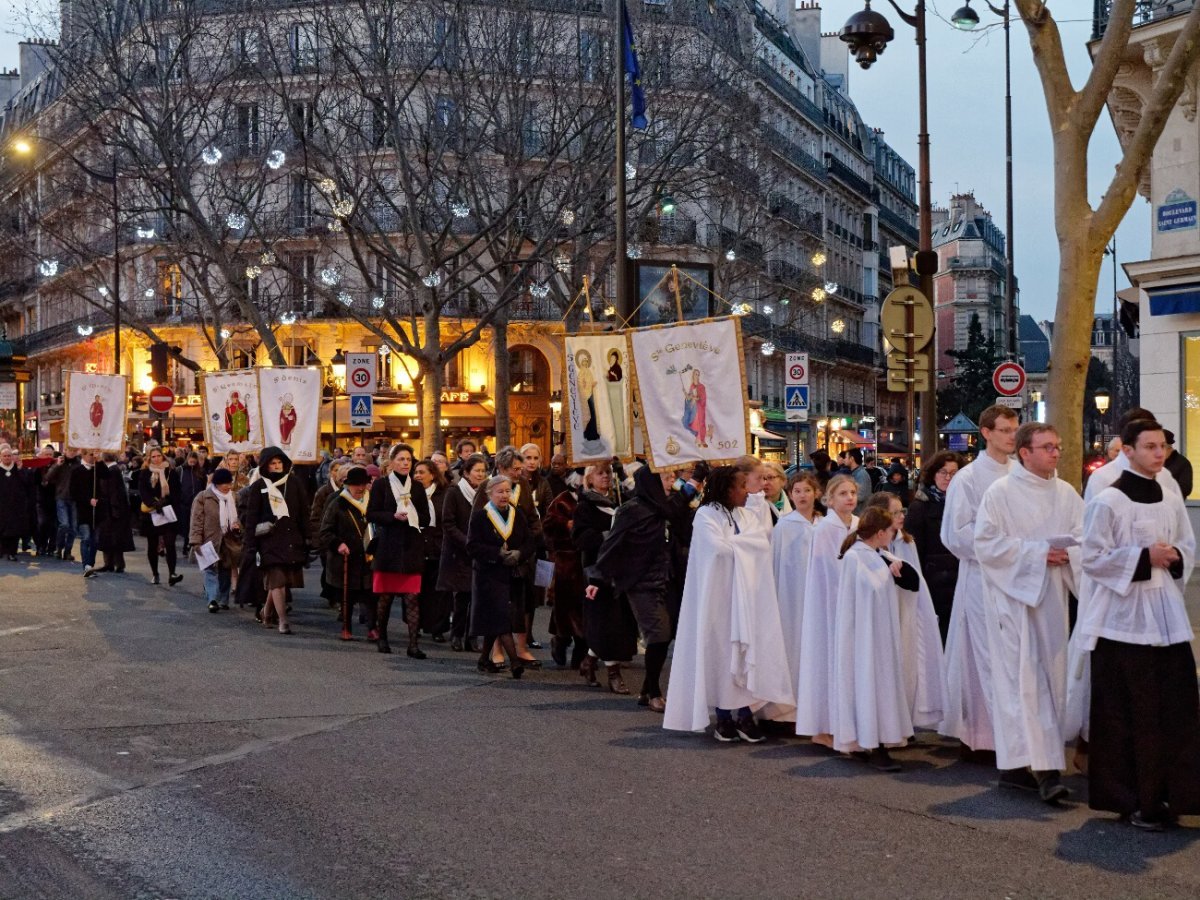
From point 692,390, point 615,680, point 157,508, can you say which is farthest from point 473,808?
point 157,508

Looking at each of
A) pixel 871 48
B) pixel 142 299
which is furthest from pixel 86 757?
pixel 142 299

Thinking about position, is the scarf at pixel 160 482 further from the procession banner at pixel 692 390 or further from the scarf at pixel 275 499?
the procession banner at pixel 692 390

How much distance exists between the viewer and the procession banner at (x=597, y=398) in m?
13.8

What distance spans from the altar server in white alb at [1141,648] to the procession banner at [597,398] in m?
6.35

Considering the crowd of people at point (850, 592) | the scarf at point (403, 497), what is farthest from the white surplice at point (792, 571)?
the scarf at point (403, 497)

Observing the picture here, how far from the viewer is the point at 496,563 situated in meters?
12.2

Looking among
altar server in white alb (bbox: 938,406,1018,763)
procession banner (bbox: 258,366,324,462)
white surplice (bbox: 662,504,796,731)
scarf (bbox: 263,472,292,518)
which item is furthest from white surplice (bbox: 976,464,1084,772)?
procession banner (bbox: 258,366,324,462)

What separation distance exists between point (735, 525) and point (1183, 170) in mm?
13164

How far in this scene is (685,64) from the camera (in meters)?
30.3

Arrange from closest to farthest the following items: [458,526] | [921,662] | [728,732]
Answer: [921,662] < [728,732] < [458,526]

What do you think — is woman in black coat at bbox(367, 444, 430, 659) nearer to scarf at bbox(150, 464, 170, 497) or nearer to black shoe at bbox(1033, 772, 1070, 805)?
scarf at bbox(150, 464, 170, 497)

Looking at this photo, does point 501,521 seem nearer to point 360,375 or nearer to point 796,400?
point 796,400

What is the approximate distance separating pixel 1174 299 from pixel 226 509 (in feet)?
38.9

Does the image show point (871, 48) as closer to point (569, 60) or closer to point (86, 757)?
point (86, 757)
